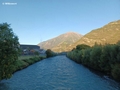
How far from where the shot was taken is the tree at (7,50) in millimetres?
34119

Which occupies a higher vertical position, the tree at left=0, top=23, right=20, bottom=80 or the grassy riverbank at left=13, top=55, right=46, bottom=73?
the tree at left=0, top=23, right=20, bottom=80

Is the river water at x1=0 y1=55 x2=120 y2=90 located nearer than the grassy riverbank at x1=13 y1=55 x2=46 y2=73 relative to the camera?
Yes

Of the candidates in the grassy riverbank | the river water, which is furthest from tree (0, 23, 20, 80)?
the grassy riverbank

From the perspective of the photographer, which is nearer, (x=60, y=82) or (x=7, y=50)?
(x=7, y=50)

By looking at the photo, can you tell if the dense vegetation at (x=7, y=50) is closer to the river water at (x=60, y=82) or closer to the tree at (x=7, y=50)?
the tree at (x=7, y=50)

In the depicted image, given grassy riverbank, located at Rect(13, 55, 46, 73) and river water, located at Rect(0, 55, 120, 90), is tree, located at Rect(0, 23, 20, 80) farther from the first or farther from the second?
grassy riverbank, located at Rect(13, 55, 46, 73)

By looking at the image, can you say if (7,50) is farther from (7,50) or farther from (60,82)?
(60,82)

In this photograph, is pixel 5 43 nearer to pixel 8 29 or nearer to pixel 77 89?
pixel 8 29

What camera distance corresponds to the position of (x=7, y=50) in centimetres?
3553

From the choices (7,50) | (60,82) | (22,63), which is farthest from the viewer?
(22,63)

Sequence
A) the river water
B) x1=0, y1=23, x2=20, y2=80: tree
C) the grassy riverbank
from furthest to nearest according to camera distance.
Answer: the grassy riverbank, x1=0, y1=23, x2=20, y2=80: tree, the river water

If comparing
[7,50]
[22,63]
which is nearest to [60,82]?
[7,50]

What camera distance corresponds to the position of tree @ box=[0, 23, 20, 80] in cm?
3412

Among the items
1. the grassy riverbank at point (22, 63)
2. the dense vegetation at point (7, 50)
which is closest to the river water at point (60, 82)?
the dense vegetation at point (7, 50)
